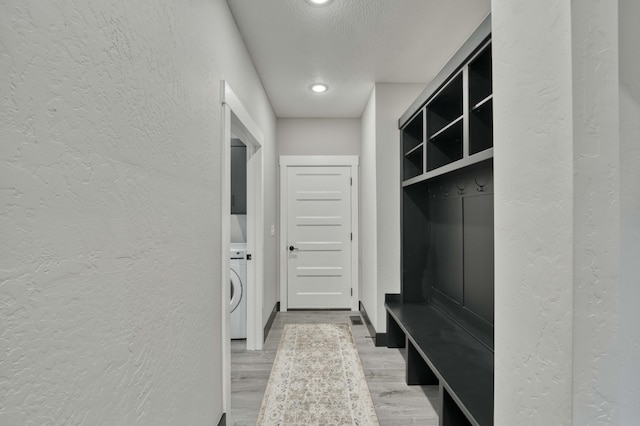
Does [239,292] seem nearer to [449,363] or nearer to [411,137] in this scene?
[449,363]

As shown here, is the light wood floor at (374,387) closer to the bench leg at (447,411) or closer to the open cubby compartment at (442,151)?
the bench leg at (447,411)

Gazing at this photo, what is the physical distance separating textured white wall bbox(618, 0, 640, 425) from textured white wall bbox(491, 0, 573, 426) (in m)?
0.11

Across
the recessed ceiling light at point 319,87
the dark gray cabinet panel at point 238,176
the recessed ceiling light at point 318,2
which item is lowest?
the dark gray cabinet panel at point 238,176

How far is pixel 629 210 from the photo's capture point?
754mm

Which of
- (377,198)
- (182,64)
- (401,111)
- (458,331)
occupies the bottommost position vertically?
(458,331)

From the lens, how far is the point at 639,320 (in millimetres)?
755

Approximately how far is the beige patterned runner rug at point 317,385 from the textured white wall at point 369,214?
546mm

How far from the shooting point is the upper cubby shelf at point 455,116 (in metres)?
1.79

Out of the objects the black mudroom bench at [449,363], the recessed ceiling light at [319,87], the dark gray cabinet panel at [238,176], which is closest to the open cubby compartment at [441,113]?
the recessed ceiling light at [319,87]

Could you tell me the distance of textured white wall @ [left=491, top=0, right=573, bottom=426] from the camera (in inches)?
31.2

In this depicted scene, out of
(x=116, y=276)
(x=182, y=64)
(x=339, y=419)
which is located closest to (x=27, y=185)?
(x=116, y=276)

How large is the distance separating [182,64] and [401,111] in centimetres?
240

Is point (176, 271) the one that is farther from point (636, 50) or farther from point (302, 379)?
point (302, 379)

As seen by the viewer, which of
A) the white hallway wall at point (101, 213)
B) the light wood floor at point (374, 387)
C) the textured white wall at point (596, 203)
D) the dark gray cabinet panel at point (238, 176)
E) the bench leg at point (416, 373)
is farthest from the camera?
the dark gray cabinet panel at point (238, 176)
